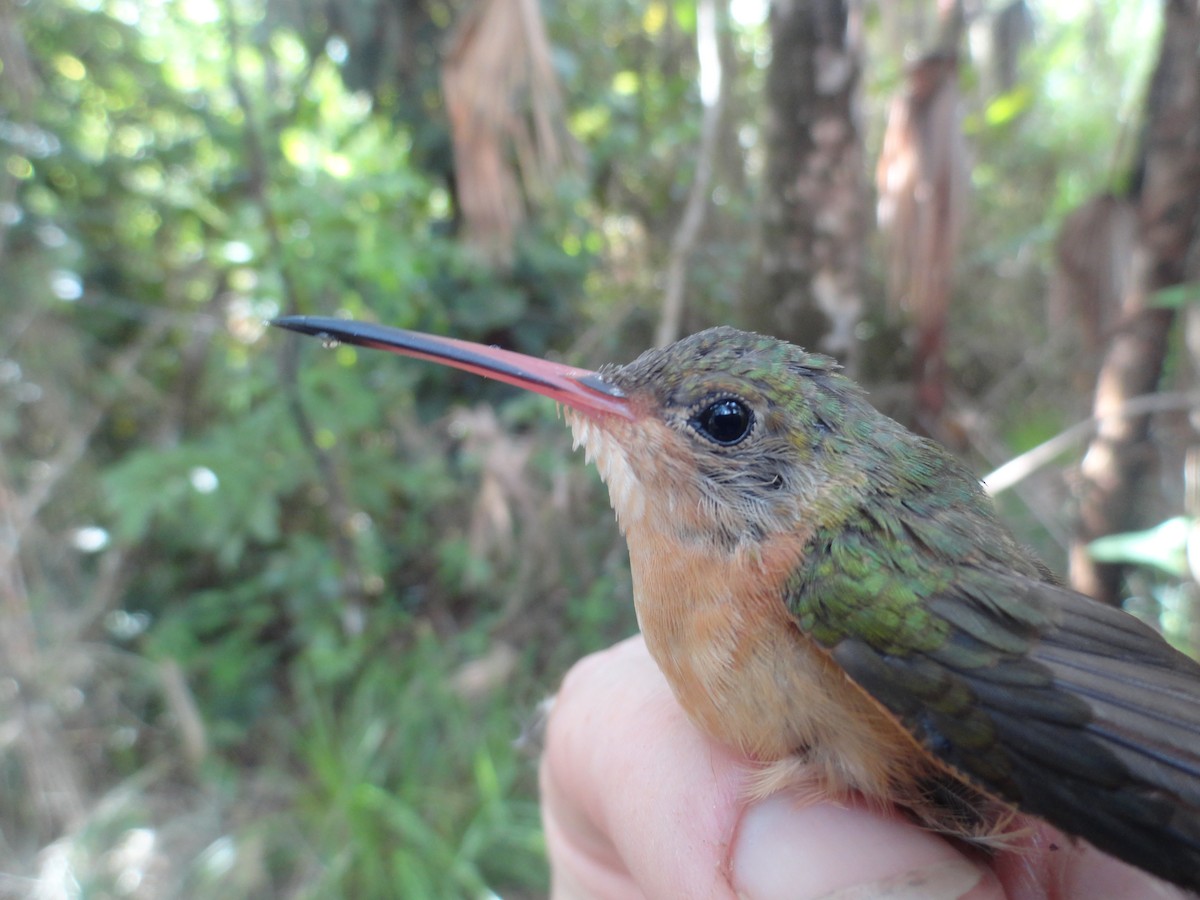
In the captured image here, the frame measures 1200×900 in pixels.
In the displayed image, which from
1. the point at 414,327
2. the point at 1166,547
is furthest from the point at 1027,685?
the point at 414,327

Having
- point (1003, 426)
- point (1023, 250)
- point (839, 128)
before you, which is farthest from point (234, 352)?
point (1023, 250)

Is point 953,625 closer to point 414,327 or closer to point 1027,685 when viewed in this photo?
point 1027,685

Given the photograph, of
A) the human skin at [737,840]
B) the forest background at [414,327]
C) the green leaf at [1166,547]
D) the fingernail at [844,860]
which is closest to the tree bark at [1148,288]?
the forest background at [414,327]

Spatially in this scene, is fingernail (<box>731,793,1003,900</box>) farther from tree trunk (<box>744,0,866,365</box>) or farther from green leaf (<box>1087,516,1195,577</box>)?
tree trunk (<box>744,0,866,365</box>)

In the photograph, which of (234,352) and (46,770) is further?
(234,352)

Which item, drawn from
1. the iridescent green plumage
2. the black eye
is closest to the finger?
the iridescent green plumage

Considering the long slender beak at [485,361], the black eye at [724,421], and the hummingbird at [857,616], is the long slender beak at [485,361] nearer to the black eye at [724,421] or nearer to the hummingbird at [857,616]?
the hummingbird at [857,616]

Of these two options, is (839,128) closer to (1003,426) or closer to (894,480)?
(894,480)
